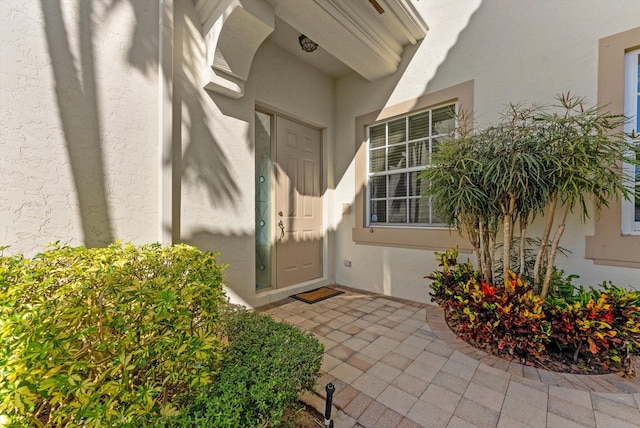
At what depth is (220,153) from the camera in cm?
279

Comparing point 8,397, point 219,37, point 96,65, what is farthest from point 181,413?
point 219,37

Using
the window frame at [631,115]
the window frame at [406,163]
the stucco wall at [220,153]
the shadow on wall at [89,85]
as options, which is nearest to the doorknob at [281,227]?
the stucco wall at [220,153]

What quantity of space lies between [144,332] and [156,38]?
2.58 metres

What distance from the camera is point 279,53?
3549 mm

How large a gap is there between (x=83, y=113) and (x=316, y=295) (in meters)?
3.17

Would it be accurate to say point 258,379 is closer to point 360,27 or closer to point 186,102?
point 186,102

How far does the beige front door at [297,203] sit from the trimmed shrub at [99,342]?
228cm

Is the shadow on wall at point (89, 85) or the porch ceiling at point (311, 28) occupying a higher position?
the porch ceiling at point (311, 28)

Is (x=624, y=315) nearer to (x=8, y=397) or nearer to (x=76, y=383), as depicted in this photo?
(x=76, y=383)

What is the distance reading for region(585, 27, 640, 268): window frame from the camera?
86.9 inches

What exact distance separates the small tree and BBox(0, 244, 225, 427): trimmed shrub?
7.42ft

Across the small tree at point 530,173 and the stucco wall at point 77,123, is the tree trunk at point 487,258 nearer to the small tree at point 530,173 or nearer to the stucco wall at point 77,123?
the small tree at point 530,173

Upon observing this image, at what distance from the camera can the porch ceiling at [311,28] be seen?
250cm

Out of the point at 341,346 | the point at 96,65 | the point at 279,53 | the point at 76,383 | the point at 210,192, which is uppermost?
the point at 279,53
